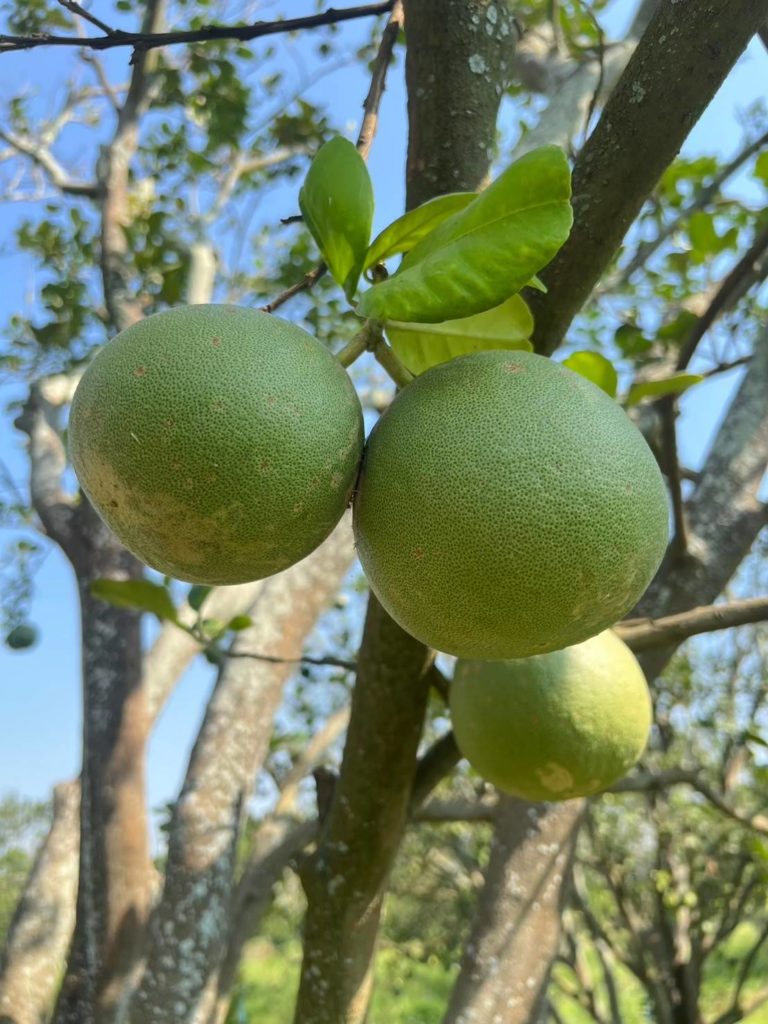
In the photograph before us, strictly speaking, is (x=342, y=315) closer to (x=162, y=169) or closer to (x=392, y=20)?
(x=162, y=169)

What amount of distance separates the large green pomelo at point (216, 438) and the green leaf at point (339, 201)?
18 cm

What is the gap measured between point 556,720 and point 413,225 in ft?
2.60

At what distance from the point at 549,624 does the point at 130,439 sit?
47cm

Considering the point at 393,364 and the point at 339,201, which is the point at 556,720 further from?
the point at 339,201

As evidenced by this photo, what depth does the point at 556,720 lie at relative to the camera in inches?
51.6

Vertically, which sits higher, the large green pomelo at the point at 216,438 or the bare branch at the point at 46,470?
the bare branch at the point at 46,470

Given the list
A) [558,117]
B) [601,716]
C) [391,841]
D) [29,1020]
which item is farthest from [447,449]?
[29,1020]

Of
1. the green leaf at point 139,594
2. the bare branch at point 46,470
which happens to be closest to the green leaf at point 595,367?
the green leaf at point 139,594

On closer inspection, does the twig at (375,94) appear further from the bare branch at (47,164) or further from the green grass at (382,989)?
the green grass at (382,989)

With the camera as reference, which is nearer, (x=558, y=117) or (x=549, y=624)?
(x=549, y=624)

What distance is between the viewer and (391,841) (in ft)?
5.04

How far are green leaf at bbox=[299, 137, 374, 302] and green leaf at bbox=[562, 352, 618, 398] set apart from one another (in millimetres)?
417

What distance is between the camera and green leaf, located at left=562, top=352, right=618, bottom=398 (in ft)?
4.13

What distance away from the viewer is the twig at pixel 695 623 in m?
1.38
